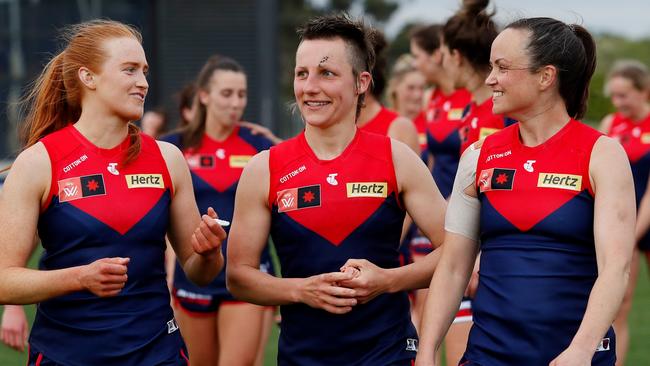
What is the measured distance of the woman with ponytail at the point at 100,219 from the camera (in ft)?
13.3

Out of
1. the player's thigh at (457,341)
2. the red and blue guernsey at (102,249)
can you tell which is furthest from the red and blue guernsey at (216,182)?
the red and blue guernsey at (102,249)

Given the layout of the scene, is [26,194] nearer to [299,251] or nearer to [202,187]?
[299,251]

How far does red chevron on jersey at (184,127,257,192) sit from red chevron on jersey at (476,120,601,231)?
3.06 meters

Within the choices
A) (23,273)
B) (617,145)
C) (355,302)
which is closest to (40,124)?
(23,273)

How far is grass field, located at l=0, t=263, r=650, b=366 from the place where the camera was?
338 inches

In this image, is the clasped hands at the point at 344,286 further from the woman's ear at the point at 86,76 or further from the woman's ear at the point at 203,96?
the woman's ear at the point at 203,96

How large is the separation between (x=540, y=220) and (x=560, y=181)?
0.15 meters

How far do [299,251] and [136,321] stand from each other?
67 centimetres

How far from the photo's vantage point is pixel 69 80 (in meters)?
4.42

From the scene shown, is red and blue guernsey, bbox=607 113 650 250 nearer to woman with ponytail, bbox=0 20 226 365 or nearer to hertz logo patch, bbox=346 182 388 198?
hertz logo patch, bbox=346 182 388 198

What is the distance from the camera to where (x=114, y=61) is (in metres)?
4.29

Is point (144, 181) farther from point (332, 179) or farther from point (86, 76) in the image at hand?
point (332, 179)

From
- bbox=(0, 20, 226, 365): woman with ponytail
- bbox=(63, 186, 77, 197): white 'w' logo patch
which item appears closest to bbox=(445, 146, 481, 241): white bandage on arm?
bbox=(0, 20, 226, 365): woman with ponytail

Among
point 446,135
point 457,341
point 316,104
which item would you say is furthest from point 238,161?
point 316,104
